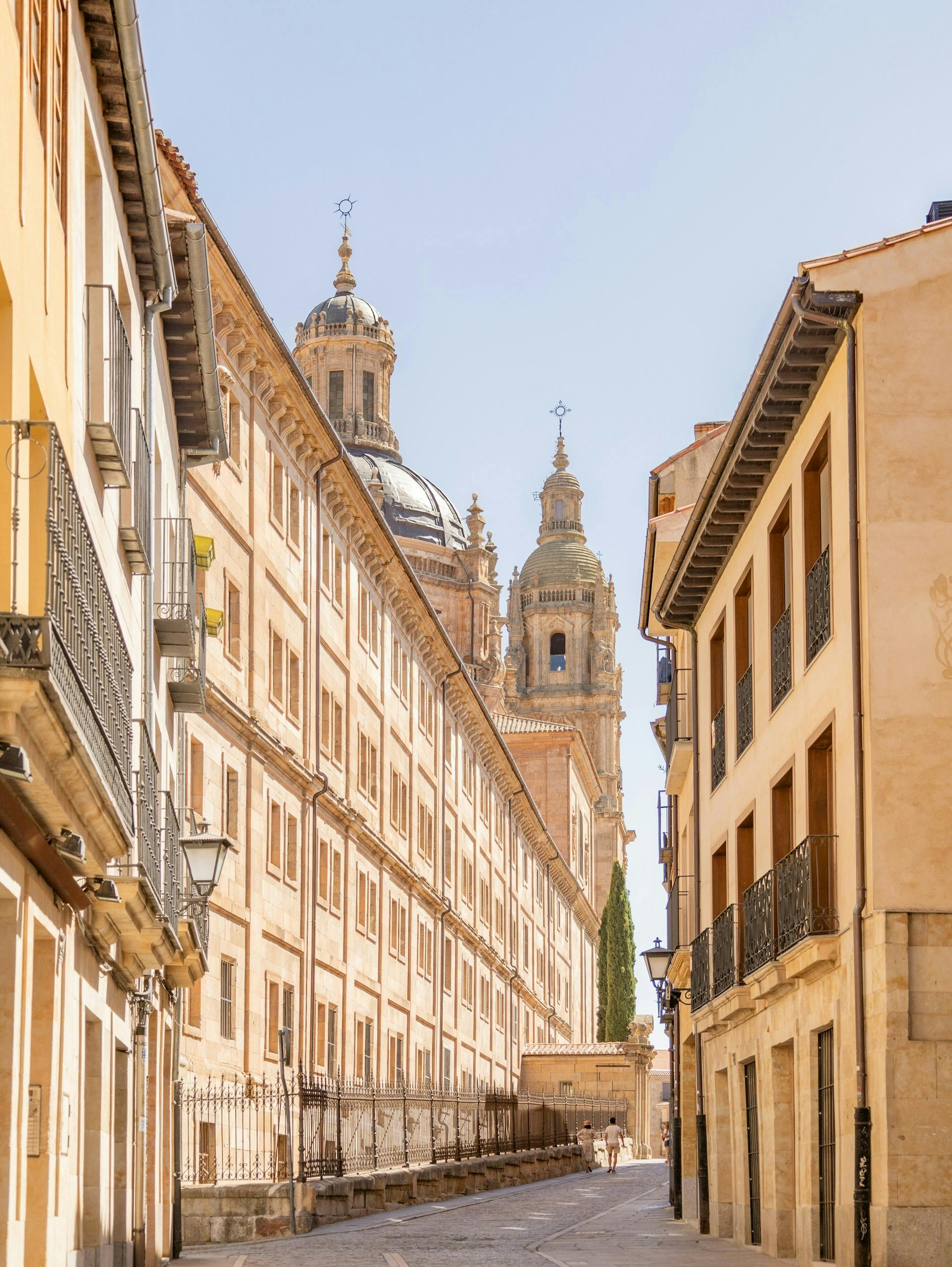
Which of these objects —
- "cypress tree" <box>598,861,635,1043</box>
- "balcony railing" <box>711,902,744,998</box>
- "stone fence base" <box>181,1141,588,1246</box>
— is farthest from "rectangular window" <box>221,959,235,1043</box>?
"cypress tree" <box>598,861,635,1043</box>

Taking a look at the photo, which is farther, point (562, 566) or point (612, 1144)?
point (562, 566)

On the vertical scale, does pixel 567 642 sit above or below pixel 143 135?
above

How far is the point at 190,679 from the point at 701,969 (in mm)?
8020

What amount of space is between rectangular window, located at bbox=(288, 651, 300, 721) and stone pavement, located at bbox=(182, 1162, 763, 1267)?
960 centimetres

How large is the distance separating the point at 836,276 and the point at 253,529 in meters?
19.1

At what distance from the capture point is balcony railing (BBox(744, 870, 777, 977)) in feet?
66.9

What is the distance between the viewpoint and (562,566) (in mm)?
146375

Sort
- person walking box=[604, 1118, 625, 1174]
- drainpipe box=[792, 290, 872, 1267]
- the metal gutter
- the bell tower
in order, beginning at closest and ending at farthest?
the metal gutter, drainpipe box=[792, 290, 872, 1267], person walking box=[604, 1118, 625, 1174], the bell tower

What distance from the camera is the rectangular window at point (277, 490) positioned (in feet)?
122

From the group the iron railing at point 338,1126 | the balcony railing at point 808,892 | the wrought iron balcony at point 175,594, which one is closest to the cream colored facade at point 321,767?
the iron railing at point 338,1126

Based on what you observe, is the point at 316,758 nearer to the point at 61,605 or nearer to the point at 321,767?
the point at 321,767

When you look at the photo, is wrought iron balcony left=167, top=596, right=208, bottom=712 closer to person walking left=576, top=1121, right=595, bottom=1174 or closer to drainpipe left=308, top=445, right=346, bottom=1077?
drainpipe left=308, top=445, right=346, bottom=1077

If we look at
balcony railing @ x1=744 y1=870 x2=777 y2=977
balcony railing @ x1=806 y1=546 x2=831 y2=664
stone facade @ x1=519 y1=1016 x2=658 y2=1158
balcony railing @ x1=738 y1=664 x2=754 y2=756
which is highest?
balcony railing @ x1=806 y1=546 x2=831 y2=664

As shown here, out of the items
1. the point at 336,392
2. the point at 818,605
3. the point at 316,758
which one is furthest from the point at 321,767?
the point at 336,392
